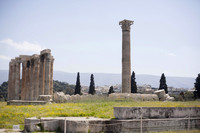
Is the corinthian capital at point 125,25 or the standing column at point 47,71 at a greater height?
the corinthian capital at point 125,25

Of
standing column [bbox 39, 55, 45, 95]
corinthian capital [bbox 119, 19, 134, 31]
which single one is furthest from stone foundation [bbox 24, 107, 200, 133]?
standing column [bbox 39, 55, 45, 95]

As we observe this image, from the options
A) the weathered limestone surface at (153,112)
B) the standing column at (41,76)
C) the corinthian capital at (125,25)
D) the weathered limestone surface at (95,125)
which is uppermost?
the corinthian capital at (125,25)

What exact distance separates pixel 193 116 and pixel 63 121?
25.6ft

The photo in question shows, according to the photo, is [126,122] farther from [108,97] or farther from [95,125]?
[108,97]

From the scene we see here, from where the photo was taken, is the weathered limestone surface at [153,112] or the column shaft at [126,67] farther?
the column shaft at [126,67]

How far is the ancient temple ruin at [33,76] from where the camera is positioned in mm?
40938

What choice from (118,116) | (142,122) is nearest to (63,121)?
(118,116)

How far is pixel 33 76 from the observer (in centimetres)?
4497

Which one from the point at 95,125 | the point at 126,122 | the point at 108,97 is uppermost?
the point at 108,97

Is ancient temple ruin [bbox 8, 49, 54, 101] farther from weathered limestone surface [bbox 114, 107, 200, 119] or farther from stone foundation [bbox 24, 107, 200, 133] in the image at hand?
weathered limestone surface [bbox 114, 107, 200, 119]

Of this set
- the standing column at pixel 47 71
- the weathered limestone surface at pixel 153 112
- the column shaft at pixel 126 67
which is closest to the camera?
the weathered limestone surface at pixel 153 112

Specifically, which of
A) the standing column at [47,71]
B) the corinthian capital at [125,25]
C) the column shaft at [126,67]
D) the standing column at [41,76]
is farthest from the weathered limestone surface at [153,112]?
the standing column at [41,76]

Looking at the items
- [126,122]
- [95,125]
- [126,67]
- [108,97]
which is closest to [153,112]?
[126,122]

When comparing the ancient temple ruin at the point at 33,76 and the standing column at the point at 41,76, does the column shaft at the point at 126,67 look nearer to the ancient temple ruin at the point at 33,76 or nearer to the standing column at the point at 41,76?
the ancient temple ruin at the point at 33,76
